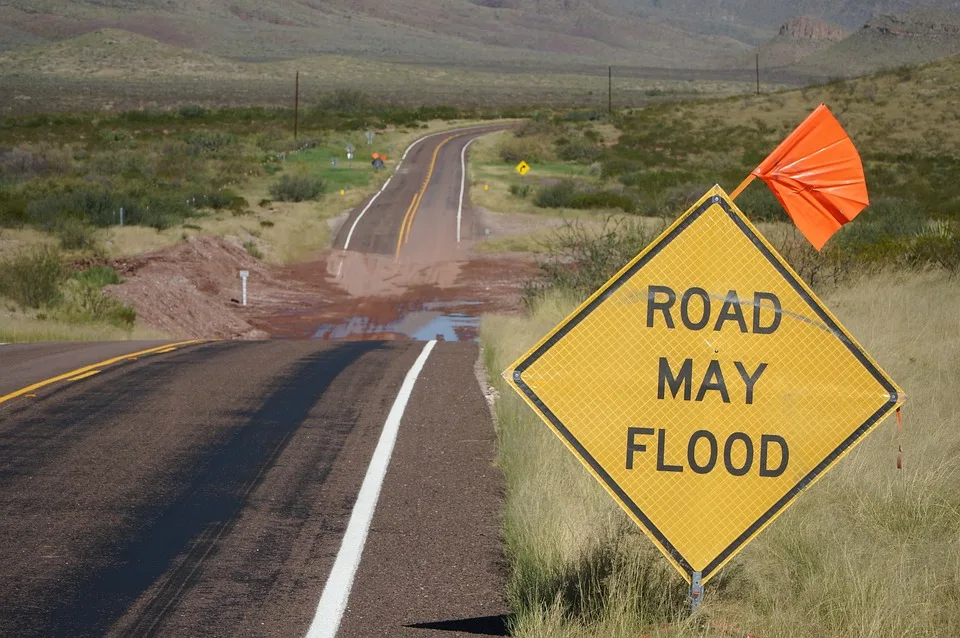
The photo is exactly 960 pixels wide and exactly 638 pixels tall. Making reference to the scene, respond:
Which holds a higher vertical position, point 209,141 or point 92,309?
point 209,141

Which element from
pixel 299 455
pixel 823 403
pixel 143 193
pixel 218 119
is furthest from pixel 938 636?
pixel 218 119

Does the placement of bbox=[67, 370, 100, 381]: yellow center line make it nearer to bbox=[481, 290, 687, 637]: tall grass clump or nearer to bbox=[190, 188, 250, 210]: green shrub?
bbox=[481, 290, 687, 637]: tall grass clump

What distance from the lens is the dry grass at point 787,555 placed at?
16.3 ft

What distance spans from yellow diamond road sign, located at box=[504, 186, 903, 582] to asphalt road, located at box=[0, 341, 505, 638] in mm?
1113

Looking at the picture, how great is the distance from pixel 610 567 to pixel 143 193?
42.0 meters

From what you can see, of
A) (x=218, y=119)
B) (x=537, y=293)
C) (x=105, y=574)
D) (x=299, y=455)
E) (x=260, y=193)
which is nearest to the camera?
(x=105, y=574)

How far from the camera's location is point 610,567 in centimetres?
555

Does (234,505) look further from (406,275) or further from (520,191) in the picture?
(520,191)

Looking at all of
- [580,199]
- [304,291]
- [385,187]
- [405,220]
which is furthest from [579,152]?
[304,291]

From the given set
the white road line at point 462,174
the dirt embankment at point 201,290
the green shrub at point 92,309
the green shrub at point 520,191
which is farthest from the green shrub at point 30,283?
the green shrub at point 520,191

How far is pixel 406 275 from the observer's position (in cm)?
3603

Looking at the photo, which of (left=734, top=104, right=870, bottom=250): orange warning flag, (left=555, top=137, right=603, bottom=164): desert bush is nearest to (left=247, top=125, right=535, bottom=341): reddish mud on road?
(left=555, top=137, right=603, bottom=164): desert bush

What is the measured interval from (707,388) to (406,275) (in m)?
31.3

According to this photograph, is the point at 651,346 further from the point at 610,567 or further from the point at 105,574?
the point at 105,574
